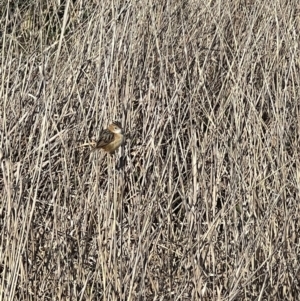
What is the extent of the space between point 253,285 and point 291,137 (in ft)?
2.16

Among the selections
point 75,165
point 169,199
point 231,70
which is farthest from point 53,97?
point 231,70

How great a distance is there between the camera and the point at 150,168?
10.6ft

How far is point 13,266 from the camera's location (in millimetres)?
2889

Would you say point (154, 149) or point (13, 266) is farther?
point (154, 149)

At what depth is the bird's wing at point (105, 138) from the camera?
2.99 metres

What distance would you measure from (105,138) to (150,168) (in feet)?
1.02

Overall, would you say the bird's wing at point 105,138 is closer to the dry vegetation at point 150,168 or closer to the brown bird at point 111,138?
the brown bird at point 111,138

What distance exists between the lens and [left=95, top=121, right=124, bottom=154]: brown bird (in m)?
3.00

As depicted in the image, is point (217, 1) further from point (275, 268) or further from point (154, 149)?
point (275, 268)

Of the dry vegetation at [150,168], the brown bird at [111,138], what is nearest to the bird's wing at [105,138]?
the brown bird at [111,138]

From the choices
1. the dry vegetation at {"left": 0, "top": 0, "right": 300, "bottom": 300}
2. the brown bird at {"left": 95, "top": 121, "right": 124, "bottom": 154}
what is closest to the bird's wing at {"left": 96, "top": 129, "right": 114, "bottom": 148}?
the brown bird at {"left": 95, "top": 121, "right": 124, "bottom": 154}

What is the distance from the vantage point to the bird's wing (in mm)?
2990

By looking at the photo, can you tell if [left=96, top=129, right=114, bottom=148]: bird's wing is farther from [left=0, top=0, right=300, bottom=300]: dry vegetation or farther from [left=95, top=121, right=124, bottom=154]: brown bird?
[left=0, top=0, right=300, bottom=300]: dry vegetation

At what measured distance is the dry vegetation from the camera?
118 inches
